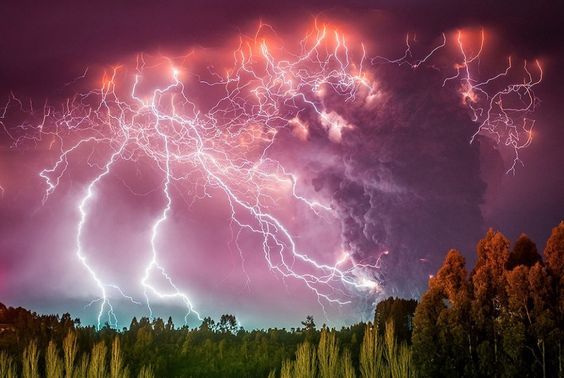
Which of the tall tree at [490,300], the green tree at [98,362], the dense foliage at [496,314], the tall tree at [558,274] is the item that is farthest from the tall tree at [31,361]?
the tall tree at [558,274]

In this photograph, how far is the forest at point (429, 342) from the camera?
990 centimetres

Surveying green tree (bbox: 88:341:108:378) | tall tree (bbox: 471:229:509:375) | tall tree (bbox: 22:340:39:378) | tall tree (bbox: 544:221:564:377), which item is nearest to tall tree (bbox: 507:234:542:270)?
tall tree (bbox: 471:229:509:375)

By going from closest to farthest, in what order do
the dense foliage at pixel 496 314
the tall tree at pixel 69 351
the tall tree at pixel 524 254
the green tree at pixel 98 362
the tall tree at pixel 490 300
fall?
the dense foliage at pixel 496 314 < the tall tree at pixel 490 300 < the tall tree at pixel 524 254 < the green tree at pixel 98 362 < the tall tree at pixel 69 351

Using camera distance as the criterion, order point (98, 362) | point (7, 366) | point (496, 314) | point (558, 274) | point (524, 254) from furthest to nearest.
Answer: point (7, 366), point (98, 362), point (524, 254), point (496, 314), point (558, 274)

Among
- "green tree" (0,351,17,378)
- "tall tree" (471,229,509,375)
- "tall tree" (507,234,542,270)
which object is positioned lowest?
"green tree" (0,351,17,378)

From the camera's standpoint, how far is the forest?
990cm

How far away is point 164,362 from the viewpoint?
1295 centimetres

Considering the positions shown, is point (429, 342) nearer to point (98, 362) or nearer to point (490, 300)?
point (490, 300)

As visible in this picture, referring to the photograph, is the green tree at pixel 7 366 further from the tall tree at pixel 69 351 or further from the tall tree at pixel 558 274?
the tall tree at pixel 558 274

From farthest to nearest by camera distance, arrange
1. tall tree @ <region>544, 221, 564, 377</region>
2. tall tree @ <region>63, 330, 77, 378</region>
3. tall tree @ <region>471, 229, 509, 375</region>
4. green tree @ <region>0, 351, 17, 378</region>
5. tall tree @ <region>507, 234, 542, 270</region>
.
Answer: tall tree @ <region>63, 330, 77, 378</region> → green tree @ <region>0, 351, 17, 378</region> → tall tree @ <region>507, 234, 542, 270</region> → tall tree @ <region>471, 229, 509, 375</region> → tall tree @ <region>544, 221, 564, 377</region>

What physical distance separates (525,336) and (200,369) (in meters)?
6.36

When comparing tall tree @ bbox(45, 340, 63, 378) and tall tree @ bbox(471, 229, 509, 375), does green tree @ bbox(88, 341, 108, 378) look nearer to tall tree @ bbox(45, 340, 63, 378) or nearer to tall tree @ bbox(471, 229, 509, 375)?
tall tree @ bbox(45, 340, 63, 378)

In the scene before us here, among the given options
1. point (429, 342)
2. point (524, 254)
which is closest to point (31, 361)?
point (429, 342)

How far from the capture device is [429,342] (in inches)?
422
